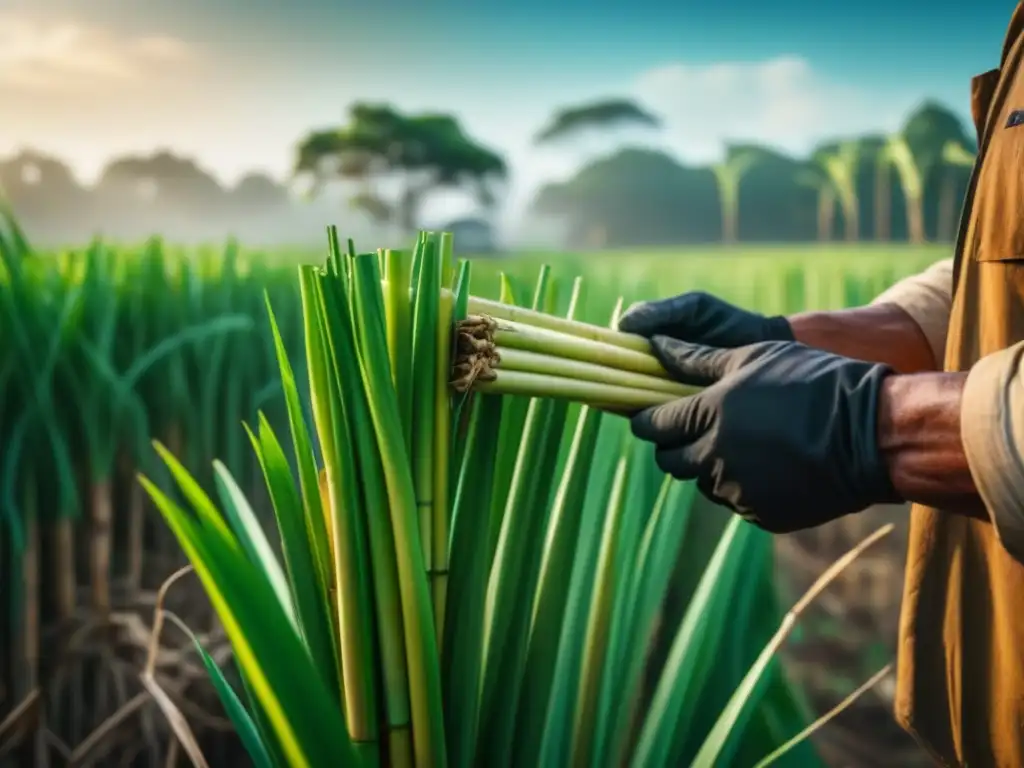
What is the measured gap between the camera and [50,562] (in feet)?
4.13

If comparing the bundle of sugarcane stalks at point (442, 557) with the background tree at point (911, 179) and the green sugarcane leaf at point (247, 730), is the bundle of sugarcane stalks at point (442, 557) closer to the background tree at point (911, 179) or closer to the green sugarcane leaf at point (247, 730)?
the green sugarcane leaf at point (247, 730)

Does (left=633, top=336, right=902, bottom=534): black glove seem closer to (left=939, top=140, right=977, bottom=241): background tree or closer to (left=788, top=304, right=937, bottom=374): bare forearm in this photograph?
(left=788, top=304, right=937, bottom=374): bare forearm

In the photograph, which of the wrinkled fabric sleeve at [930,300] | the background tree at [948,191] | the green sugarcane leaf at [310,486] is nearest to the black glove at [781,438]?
the green sugarcane leaf at [310,486]

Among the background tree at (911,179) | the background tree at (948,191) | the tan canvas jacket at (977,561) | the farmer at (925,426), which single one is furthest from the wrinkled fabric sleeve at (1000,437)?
the background tree at (911,179)

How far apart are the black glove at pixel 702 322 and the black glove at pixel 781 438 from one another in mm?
82

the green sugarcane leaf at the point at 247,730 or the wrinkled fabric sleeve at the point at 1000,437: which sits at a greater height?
the wrinkled fabric sleeve at the point at 1000,437

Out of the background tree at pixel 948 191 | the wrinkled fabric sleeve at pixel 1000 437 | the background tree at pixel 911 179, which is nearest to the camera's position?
the wrinkled fabric sleeve at pixel 1000 437

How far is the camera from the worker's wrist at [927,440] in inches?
22.5

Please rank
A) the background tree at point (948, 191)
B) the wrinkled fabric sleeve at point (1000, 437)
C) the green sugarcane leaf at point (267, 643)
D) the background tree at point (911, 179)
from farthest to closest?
the background tree at point (911, 179) < the background tree at point (948, 191) < the wrinkled fabric sleeve at point (1000, 437) < the green sugarcane leaf at point (267, 643)

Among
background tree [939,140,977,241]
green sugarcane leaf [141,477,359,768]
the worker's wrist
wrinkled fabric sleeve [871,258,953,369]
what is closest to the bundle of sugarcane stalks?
green sugarcane leaf [141,477,359,768]

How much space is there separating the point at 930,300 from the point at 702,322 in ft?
1.09

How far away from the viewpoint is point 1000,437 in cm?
53

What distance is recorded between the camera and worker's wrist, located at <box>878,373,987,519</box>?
57 centimetres

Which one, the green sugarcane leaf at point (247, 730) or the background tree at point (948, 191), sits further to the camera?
the background tree at point (948, 191)
